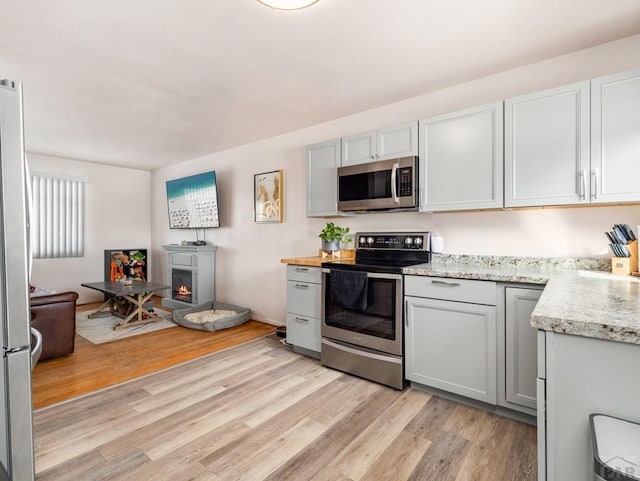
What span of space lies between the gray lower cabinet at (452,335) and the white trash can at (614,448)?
4.10ft

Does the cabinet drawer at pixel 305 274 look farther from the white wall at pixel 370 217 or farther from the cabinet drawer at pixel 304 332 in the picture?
the white wall at pixel 370 217

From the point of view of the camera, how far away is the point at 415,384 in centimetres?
252

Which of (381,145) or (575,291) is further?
(381,145)

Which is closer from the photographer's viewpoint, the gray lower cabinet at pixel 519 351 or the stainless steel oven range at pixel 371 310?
the gray lower cabinet at pixel 519 351

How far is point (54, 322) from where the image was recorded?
3041 millimetres

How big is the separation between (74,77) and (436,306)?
3303 millimetres

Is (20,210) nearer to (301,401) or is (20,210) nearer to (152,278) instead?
(301,401)

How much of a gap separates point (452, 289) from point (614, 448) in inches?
59.3

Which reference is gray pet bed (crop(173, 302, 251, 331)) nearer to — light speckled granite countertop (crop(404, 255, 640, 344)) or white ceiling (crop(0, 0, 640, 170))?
white ceiling (crop(0, 0, 640, 170))

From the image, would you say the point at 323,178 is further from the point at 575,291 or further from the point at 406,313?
the point at 575,291

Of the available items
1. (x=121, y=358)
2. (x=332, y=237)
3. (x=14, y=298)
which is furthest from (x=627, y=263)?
(x=121, y=358)

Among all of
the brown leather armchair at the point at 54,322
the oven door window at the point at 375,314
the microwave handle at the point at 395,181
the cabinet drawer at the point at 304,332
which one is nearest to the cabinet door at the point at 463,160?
the microwave handle at the point at 395,181

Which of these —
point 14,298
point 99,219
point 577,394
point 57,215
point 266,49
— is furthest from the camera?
point 99,219

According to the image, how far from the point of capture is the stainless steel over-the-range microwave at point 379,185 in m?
2.70
